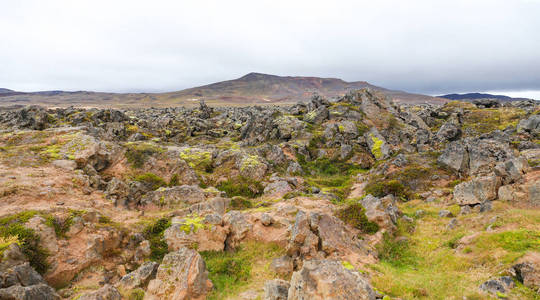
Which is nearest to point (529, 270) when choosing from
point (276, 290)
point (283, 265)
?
point (276, 290)

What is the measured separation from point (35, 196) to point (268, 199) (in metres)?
16.5

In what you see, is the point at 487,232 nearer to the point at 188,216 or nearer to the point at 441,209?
the point at 441,209

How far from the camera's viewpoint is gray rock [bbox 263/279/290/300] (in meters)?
9.53

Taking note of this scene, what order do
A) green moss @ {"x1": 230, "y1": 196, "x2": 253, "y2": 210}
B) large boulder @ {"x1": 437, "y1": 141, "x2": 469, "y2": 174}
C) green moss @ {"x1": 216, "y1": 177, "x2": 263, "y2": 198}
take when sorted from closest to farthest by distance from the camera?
green moss @ {"x1": 230, "y1": 196, "x2": 253, "y2": 210}
large boulder @ {"x1": 437, "y1": 141, "x2": 469, "y2": 174}
green moss @ {"x1": 216, "y1": 177, "x2": 263, "y2": 198}

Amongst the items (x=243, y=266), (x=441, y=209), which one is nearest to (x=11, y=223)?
(x=243, y=266)

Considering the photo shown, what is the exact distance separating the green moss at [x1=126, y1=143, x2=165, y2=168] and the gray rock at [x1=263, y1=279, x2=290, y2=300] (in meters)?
22.7

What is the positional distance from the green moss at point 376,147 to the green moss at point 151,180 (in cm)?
2859

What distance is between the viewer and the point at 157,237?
15.2 m

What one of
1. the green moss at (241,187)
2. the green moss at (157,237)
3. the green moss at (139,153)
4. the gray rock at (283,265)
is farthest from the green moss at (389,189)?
the green moss at (139,153)

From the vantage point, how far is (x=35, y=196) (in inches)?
640

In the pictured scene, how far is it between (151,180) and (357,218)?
62.9ft

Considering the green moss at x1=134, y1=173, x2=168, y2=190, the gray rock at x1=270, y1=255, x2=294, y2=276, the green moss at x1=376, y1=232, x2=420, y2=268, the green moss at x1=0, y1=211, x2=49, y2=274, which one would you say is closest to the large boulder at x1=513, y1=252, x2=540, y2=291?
the green moss at x1=376, y1=232, x2=420, y2=268

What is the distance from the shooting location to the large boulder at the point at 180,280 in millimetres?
10734

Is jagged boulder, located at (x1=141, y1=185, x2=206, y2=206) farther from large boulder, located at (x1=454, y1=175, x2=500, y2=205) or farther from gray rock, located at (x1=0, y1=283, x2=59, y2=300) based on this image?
large boulder, located at (x1=454, y1=175, x2=500, y2=205)
